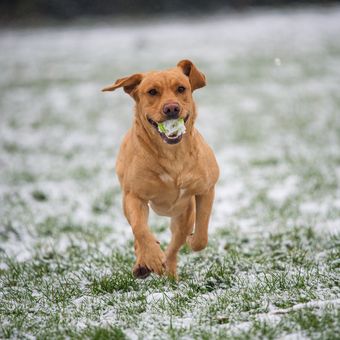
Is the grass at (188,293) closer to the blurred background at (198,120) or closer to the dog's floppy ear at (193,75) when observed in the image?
the blurred background at (198,120)

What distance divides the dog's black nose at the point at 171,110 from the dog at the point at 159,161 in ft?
0.08

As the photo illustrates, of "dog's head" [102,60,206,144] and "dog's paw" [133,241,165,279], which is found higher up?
"dog's head" [102,60,206,144]

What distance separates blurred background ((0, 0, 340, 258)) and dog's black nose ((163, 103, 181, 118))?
8.98ft

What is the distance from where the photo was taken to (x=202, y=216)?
4023mm

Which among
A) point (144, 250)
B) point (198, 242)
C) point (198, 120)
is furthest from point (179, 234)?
point (198, 120)

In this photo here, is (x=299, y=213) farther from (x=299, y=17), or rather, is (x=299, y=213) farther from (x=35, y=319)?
(x=299, y=17)

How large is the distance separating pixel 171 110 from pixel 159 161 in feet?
1.55

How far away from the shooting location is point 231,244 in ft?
17.3

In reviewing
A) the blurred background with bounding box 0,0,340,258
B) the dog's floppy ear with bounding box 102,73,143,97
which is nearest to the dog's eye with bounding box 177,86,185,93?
the dog's floppy ear with bounding box 102,73,143,97

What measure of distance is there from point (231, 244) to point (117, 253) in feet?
4.21

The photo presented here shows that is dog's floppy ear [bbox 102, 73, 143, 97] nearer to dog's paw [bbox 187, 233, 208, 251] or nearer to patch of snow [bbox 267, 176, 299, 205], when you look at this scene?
dog's paw [bbox 187, 233, 208, 251]

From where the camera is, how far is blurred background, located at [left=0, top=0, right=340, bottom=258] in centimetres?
697

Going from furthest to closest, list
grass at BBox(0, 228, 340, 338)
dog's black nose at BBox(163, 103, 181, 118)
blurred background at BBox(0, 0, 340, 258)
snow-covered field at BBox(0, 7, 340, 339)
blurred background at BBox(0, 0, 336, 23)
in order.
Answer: blurred background at BBox(0, 0, 336, 23) → blurred background at BBox(0, 0, 340, 258) → dog's black nose at BBox(163, 103, 181, 118) → snow-covered field at BBox(0, 7, 340, 339) → grass at BBox(0, 228, 340, 338)

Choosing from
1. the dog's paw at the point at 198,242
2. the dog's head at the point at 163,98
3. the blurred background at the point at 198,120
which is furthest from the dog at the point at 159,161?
the blurred background at the point at 198,120
